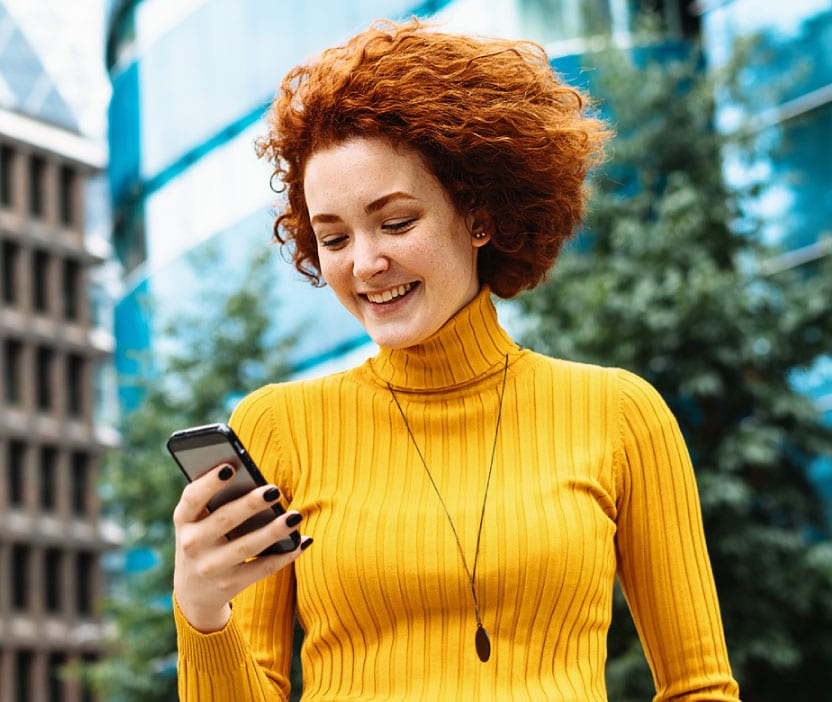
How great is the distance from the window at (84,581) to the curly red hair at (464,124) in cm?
4519

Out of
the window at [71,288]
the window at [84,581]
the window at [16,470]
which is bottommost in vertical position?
the window at [84,581]

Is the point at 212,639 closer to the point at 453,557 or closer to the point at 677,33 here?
the point at 453,557

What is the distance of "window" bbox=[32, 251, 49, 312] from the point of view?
153ft

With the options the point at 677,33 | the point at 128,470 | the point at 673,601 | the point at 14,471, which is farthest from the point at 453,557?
the point at 14,471

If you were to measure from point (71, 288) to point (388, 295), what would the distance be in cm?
4719

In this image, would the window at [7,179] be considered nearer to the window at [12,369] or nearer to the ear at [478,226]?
the window at [12,369]

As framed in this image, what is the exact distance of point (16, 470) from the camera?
44.5m

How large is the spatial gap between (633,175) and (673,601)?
11.3 m

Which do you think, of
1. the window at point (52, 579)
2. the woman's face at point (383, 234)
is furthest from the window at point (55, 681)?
the woman's face at point (383, 234)

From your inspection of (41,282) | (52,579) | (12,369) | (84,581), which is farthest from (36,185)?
(84,581)

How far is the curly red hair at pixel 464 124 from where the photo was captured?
7.47ft

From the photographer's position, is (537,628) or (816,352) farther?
(816,352)

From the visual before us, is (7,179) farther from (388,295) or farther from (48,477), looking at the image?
(388,295)

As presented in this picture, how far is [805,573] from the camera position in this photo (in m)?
11.6
